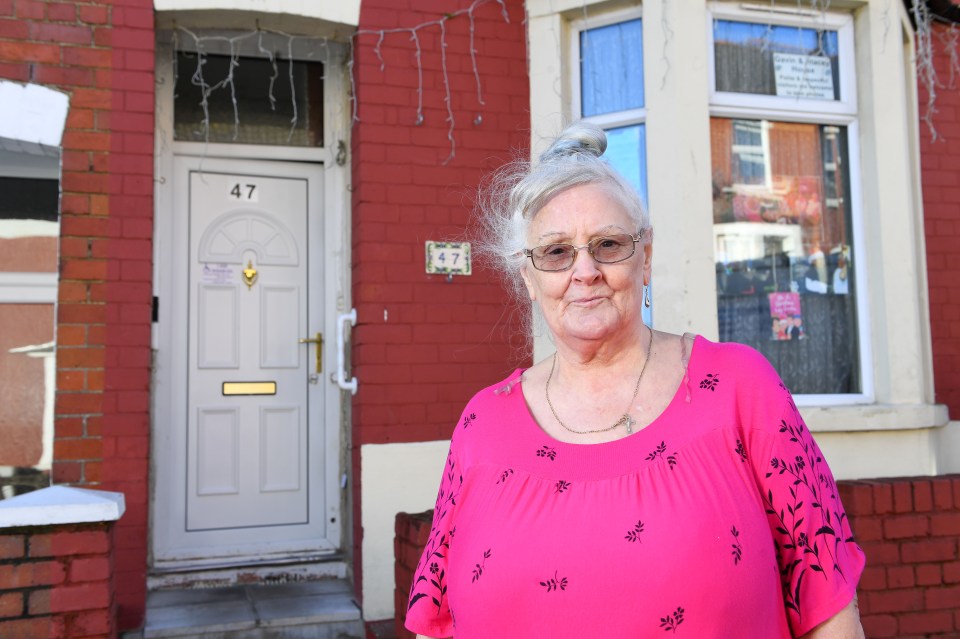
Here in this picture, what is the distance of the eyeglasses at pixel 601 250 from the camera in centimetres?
180

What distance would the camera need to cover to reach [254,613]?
4.28m

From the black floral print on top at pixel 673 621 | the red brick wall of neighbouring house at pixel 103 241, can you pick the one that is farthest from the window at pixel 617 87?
the black floral print on top at pixel 673 621

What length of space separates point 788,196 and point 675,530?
3.59 m

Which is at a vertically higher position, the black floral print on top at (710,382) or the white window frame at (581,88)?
the white window frame at (581,88)

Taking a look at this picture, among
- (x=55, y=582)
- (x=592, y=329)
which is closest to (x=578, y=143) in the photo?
(x=592, y=329)

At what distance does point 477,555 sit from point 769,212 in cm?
350

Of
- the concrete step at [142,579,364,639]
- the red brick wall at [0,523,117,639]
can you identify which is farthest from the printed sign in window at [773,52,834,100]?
the red brick wall at [0,523,117,639]

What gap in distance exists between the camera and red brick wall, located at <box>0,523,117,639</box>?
3.01 metres

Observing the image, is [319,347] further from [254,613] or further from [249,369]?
[254,613]

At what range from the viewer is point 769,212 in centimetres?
466

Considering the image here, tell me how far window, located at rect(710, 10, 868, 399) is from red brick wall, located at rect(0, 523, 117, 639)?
3052 millimetres

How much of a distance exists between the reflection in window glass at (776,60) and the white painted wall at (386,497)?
8.05ft

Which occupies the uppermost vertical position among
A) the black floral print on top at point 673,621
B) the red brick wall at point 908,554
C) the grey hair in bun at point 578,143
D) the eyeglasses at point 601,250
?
the grey hair in bun at point 578,143

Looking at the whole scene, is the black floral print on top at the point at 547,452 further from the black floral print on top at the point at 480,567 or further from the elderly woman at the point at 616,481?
the black floral print on top at the point at 480,567
